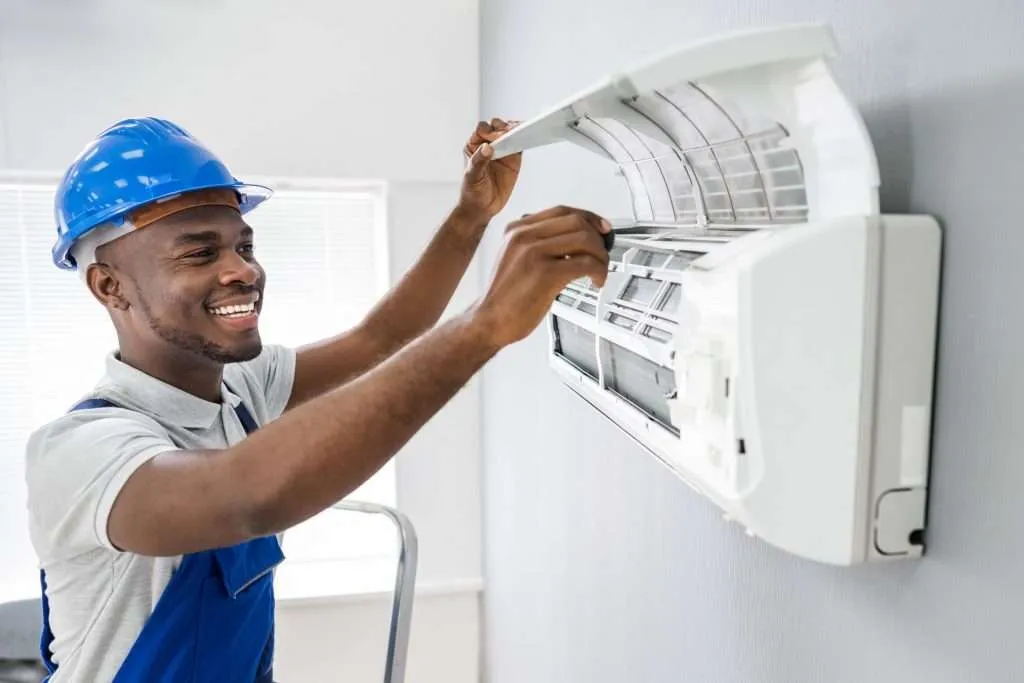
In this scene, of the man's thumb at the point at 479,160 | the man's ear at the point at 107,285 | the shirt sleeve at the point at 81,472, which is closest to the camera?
the shirt sleeve at the point at 81,472

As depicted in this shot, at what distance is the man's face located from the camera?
104 centimetres

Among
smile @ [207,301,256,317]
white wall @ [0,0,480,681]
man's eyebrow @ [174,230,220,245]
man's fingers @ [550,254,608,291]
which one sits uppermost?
white wall @ [0,0,480,681]

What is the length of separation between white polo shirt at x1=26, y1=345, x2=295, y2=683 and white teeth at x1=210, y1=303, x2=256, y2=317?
0.50ft

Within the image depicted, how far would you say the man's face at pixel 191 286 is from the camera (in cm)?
104

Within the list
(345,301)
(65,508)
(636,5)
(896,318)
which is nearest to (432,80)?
(345,301)

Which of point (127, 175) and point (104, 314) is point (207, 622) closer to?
point (127, 175)

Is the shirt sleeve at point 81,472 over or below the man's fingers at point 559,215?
below

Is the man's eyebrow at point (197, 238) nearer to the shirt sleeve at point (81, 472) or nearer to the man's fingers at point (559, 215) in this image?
the shirt sleeve at point (81, 472)

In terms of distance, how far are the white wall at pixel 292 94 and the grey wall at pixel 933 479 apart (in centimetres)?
86

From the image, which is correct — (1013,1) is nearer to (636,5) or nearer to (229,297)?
(636,5)

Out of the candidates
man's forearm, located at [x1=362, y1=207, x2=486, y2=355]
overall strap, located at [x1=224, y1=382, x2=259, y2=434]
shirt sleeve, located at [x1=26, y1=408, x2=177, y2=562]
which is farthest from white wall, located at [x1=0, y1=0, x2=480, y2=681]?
shirt sleeve, located at [x1=26, y1=408, x2=177, y2=562]

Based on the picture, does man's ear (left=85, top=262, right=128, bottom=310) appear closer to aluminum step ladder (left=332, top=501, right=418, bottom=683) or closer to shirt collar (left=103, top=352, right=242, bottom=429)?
shirt collar (left=103, top=352, right=242, bottom=429)

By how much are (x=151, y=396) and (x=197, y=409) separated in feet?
0.24

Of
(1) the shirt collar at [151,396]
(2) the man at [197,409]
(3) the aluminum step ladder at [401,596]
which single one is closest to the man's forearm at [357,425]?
(2) the man at [197,409]
